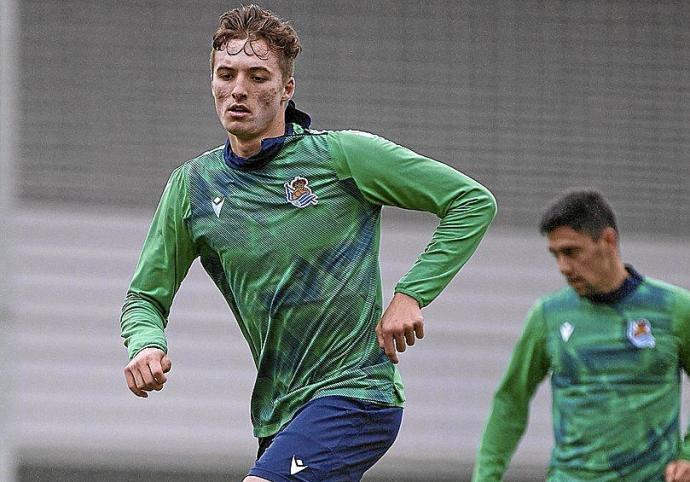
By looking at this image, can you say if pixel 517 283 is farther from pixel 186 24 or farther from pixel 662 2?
pixel 186 24

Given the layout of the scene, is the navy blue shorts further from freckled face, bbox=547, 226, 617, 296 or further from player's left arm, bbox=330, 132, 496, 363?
freckled face, bbox=547, 226, 617, 296

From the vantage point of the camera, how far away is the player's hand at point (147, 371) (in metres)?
4.40

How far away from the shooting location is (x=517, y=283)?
1287cm

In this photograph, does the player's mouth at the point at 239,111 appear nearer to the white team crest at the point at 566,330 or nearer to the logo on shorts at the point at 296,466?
the logo on shorts at the point at 296,466

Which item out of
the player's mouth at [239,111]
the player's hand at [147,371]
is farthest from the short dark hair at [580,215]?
the player's hand at [147,371]

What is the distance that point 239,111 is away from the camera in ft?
15.9

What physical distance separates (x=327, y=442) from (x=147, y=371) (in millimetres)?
615

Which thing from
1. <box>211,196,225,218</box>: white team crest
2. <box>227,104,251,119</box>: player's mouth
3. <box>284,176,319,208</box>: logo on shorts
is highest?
<box>227,104,251,119</box>: player's mouth

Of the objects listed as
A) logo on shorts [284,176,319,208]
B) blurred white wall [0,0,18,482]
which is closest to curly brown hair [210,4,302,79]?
logo on shorts [284,176,319,208]

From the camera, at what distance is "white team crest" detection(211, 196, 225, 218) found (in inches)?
193

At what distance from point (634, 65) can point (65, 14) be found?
481cm

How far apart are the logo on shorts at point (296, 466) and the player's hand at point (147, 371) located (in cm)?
47

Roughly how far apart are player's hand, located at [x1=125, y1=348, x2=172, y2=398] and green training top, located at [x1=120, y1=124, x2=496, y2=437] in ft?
0.68

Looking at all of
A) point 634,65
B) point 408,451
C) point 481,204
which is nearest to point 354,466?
point 481,204
